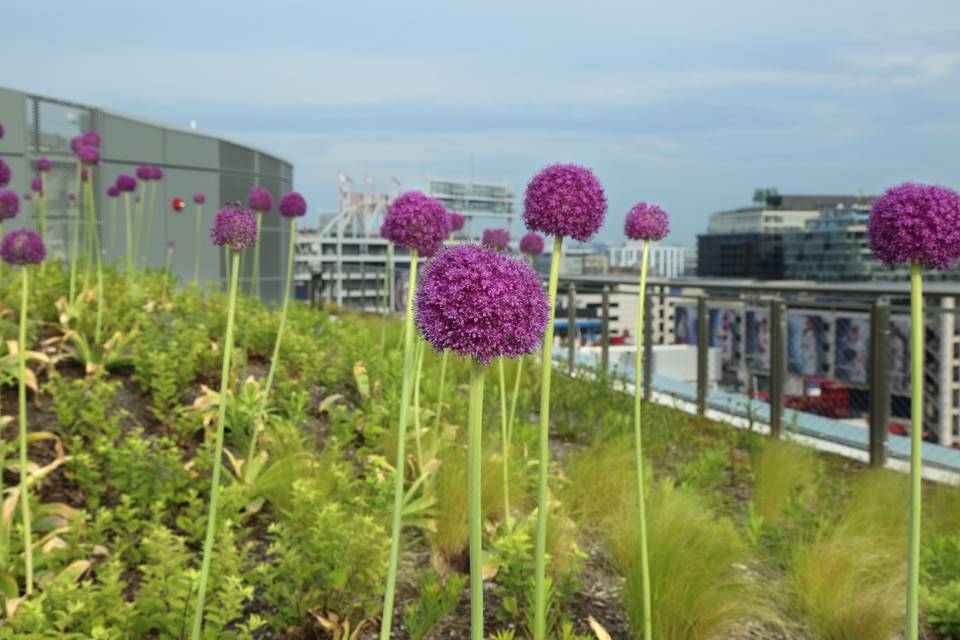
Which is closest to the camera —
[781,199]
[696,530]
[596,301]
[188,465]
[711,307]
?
[696,530]

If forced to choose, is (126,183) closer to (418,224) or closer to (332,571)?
(418,224)

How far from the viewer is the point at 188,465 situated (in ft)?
11.8

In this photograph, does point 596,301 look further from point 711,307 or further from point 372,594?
point 372,594

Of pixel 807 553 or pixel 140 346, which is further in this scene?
pixel 140 346

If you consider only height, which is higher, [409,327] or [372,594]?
[409,327]

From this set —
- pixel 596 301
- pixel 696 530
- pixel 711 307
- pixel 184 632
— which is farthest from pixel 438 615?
pixel 596 301

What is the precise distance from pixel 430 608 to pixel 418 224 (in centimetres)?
121

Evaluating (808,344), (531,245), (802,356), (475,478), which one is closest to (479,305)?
(475,478)

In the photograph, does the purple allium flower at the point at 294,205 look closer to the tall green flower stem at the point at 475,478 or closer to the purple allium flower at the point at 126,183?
the purple allium flower at the point at 126,183

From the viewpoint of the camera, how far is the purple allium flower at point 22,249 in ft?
10.0

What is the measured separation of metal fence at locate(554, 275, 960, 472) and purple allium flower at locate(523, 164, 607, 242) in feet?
13.1

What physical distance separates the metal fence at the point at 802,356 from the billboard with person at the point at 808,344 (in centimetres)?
1

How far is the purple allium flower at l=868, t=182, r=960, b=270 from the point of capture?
6.23 ft

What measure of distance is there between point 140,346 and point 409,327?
3.09 metres
